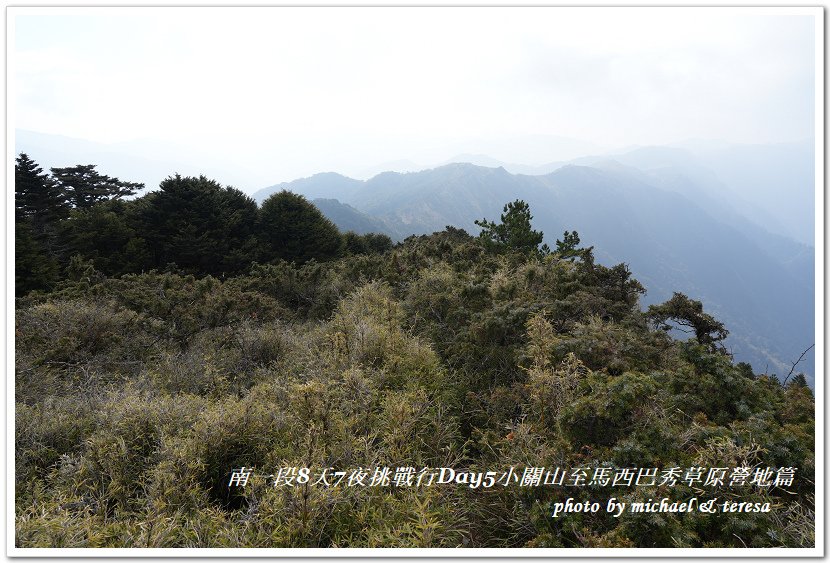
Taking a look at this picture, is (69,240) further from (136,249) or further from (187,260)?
(187,260)

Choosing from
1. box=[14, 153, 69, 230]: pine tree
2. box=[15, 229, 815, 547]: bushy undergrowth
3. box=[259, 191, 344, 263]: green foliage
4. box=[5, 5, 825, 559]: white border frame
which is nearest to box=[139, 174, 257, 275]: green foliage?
box=[259, 191, 344, 263]: green foliage

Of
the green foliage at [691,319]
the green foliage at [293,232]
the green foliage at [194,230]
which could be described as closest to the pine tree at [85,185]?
the green foliage at [194,230]

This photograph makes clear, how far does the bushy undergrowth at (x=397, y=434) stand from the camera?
3006 mm

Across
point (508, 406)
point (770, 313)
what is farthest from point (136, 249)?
point (770, 313)

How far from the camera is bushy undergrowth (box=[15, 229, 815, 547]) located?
301 cm

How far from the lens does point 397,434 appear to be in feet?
13.0

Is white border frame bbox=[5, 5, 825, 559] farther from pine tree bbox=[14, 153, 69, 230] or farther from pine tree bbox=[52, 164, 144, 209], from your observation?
pine tree bbox=[52, 164, 144, 209]

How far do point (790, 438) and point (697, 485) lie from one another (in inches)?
40.5

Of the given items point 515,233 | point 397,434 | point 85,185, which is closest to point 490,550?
point 397,434

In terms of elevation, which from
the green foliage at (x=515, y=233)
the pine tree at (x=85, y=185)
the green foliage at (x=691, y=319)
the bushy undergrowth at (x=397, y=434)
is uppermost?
the pine tree at (x=85, y=185)

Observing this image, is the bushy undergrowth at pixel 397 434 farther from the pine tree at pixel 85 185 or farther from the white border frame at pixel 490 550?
the pine tree at pixel 85 185

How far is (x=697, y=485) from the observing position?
3010mm

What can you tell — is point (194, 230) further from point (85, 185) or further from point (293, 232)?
point (85, 185)

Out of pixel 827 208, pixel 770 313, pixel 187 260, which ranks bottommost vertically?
pixel 770 313
